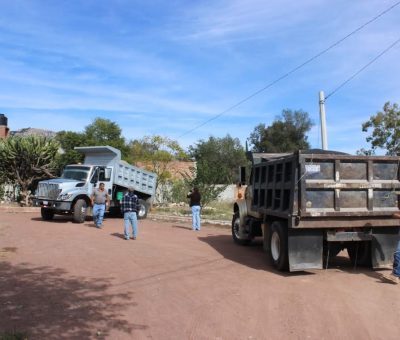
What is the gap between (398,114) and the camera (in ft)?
116

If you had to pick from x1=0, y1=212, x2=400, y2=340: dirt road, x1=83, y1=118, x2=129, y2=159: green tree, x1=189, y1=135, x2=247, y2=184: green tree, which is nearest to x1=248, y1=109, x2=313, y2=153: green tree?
x1=189, y1=135, x2=247, y2=184: green tree

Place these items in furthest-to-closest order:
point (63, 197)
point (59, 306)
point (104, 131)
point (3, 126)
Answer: point (104, 131) → point (3, 126) → point (63, 197) → point (59, 306)

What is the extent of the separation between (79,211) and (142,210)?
13.5ft

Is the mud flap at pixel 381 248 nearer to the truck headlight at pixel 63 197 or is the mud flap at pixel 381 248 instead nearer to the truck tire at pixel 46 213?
the truck headlight at pixel 63 197

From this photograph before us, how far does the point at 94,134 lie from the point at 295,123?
2405 cm

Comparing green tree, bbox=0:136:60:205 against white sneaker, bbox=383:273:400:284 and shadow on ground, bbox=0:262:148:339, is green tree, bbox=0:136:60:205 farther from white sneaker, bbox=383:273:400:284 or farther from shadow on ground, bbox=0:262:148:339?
white sneaker, bbox=383:273:400:284

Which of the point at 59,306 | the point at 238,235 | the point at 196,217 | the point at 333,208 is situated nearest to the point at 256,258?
the point at 238,235

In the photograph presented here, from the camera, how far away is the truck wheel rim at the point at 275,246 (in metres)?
10.3

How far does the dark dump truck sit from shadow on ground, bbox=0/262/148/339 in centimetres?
353

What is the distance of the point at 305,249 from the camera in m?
9.67

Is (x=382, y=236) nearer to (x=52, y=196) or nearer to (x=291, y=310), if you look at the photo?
(x=291, y=310)

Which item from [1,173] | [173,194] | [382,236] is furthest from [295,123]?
[382,236]

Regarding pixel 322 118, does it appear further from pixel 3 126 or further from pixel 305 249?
pixel 3 126

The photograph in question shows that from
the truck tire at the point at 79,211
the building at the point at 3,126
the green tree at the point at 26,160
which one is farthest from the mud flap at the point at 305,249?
the building at the point at 3,126
